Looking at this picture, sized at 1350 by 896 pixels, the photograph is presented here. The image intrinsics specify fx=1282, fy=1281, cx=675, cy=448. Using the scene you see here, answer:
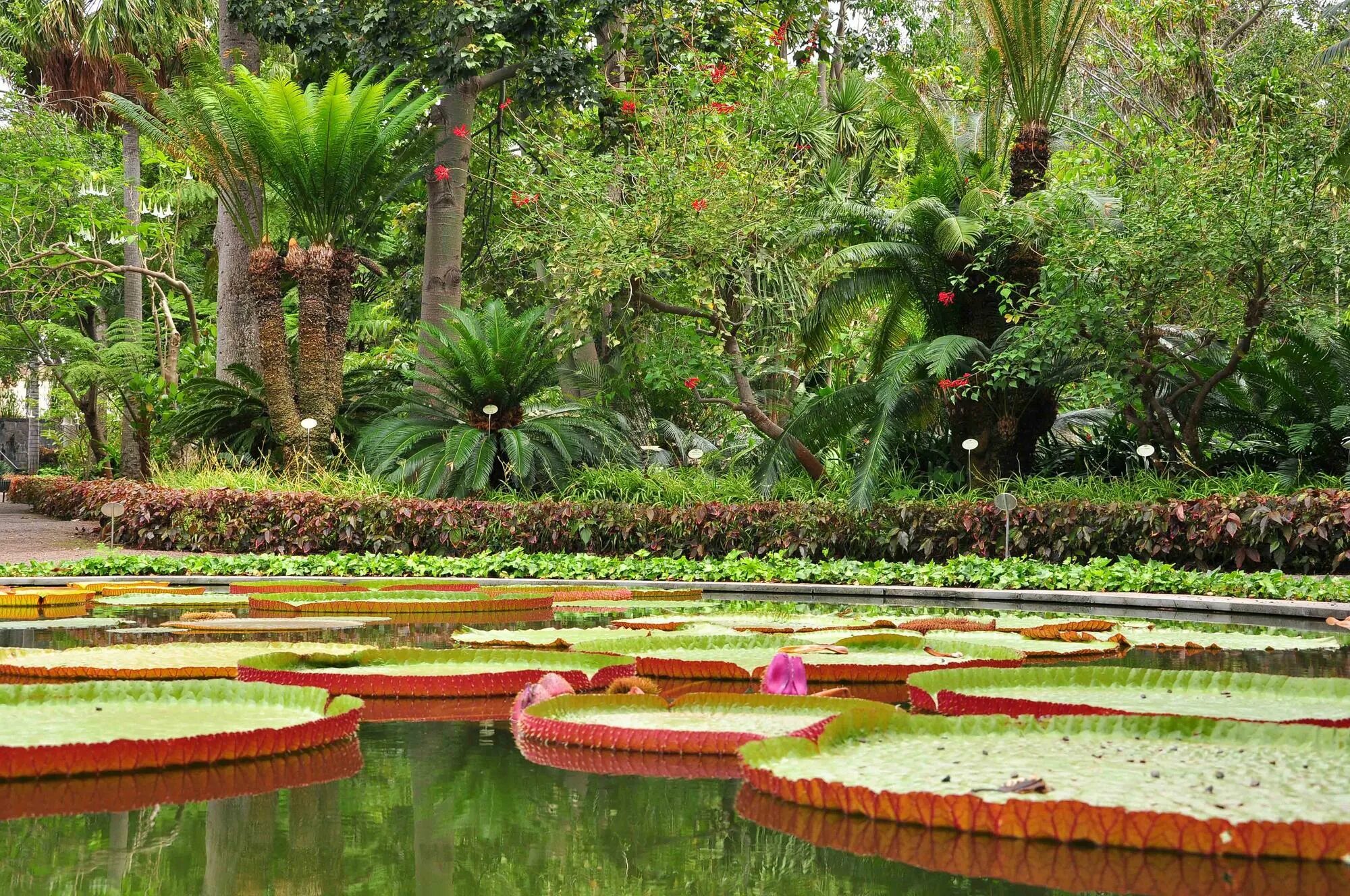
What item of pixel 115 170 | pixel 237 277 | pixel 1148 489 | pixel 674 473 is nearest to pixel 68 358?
pixel 115 170

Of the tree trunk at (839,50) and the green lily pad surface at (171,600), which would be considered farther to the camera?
the tree trunk at (839,50)

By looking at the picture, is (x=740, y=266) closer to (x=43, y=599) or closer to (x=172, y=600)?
(x=172, y=600)

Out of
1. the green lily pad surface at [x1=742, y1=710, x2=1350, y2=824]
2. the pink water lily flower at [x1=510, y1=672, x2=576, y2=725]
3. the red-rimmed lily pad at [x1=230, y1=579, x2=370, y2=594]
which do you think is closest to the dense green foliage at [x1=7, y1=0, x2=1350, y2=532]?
the red-rimmed lily pad at [x1=230, y1=579, x2=370, y2=594]

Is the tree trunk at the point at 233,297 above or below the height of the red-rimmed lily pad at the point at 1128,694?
above

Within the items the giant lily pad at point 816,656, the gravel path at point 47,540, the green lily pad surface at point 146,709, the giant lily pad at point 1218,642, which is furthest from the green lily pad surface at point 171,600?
the giant lily pad at point 1218,642

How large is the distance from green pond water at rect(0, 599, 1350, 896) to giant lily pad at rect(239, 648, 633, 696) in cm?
111

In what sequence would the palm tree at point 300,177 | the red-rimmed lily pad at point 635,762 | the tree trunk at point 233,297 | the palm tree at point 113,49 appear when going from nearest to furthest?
the red-rimmed lily pad at point 635,762 < the palm tree at point 300,177 < the tree trunk at point 233,297 < the palm tree at point 113,49

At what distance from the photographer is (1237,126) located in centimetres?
1265

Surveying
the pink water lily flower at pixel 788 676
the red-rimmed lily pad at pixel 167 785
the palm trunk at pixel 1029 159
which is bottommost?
the red-rimmed lily pad at pixel 167 785

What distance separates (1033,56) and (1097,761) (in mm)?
11020

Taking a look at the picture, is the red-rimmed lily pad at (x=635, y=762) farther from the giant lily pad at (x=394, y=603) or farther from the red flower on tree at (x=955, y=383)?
the red flower on tree at (x=955, y=383)

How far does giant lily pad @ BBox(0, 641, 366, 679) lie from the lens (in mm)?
4473

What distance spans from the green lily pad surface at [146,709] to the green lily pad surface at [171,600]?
4504mm

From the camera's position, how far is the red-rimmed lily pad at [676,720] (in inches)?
136
